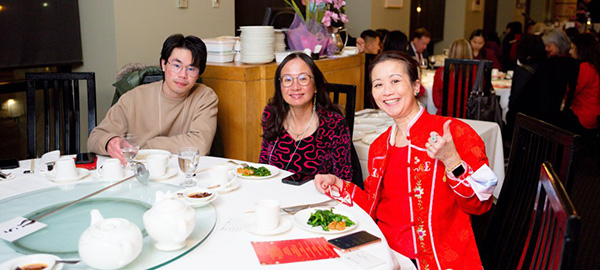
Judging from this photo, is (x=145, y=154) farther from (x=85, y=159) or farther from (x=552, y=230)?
(x=552, y=230)

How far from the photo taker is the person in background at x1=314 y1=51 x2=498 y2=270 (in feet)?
5.15

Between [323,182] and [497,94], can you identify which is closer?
[323,182]

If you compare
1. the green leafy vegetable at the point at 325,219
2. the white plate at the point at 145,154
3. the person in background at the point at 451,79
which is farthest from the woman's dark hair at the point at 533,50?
the green leafy vegetable at the point at 325,219

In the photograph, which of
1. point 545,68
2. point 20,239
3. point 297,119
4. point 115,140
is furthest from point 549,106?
point 20,239

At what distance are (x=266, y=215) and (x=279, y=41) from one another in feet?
7.20

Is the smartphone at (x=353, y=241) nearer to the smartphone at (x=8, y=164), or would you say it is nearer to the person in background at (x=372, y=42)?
the smartphone at (x=8, y=164)

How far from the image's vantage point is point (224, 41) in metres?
3.10

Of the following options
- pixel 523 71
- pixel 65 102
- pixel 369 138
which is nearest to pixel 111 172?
pixel 65 102

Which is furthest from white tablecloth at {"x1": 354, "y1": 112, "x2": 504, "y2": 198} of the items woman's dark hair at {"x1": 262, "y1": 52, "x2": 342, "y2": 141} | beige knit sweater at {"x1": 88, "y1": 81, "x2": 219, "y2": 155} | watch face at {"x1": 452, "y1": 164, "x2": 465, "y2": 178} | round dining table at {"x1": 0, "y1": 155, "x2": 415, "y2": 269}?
watch face at {"x1": 452, "y1": 164, "x2": 465, "y2": 178}

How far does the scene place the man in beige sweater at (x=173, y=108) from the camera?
2430 mm

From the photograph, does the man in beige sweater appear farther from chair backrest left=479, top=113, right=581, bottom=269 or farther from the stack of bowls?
chair backrest left=479, top=113, right=581, bottom=269

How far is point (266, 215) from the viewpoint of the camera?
1320mm

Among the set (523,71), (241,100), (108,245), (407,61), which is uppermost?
(407,61)

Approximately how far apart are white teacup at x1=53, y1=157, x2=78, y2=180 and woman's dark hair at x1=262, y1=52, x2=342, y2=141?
859mm
